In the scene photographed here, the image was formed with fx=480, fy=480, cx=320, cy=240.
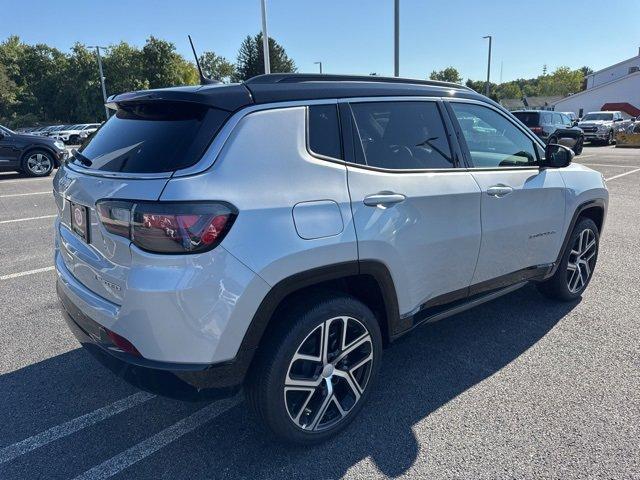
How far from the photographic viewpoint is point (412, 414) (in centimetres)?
279

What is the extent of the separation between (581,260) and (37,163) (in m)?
14.0

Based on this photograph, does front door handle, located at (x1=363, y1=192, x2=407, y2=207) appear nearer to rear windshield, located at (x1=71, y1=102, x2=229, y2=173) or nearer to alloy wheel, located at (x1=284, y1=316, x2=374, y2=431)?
alloy wheel, located at (x1=284, y1=316, x2=374, y2=431)

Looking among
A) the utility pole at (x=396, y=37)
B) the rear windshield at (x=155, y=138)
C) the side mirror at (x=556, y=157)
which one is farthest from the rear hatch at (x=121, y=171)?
the utility pole at (x=396, y=37)

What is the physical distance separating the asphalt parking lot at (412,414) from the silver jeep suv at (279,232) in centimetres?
30

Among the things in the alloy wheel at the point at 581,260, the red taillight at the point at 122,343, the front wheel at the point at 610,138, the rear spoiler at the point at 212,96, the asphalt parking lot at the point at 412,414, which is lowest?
the front wheel at the point at 610,138

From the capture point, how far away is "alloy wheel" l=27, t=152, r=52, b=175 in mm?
13367

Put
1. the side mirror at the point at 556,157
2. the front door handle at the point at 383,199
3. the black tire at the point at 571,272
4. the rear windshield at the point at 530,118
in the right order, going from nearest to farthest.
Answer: the front door handle at the point at 383,199 → the side mirror at the point at 556,157 → the black tire at the point at 571,272 → the rear windshield at the point at 530,118

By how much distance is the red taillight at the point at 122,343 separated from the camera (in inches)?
84.8

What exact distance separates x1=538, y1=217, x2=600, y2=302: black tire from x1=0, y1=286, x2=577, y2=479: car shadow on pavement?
0.26 metres

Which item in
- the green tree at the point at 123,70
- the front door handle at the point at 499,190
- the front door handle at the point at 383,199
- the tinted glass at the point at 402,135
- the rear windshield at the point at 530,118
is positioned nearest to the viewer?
the front door handle at the point at 383,199

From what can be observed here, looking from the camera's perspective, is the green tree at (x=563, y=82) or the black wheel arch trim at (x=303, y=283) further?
the green tree at (x=563, y=82)

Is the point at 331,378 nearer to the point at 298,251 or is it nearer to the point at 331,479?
the point at 331,479

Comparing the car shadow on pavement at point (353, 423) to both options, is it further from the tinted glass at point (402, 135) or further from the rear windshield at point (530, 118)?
the rear windshield at point (530, 118)

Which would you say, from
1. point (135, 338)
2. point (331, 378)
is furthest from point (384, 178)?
point (135, 338)
